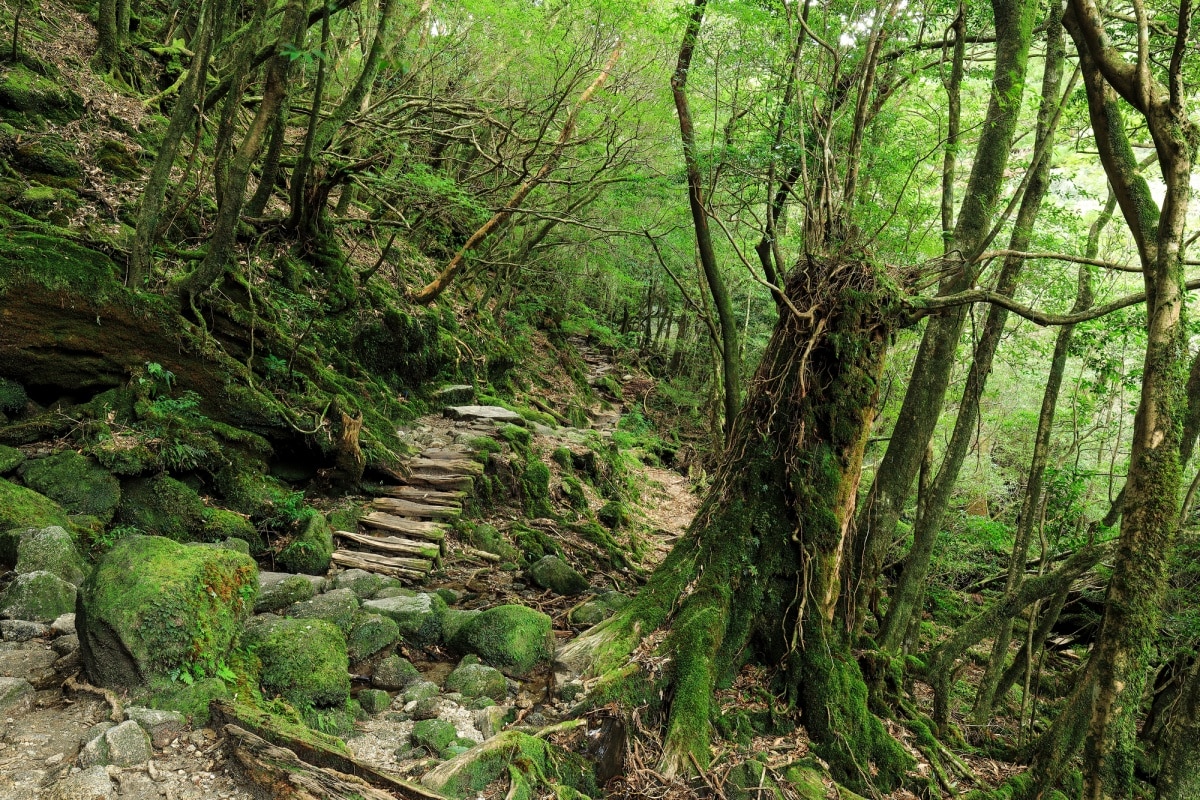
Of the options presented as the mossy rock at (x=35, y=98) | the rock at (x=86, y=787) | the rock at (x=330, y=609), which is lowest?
the rock at (x=86, y=787)

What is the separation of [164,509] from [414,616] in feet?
7.52

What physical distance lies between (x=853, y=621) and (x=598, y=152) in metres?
11.6

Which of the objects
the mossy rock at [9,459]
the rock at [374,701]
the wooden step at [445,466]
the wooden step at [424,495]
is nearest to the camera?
the rock at [374,701]

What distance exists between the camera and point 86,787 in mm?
2697

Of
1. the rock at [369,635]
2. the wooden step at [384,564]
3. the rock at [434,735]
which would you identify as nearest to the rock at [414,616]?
the rock at [369,635]

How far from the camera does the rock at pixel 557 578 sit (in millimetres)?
6980

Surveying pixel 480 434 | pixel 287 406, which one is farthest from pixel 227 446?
pixel 480 434

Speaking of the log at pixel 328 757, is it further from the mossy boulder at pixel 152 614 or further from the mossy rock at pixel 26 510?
the mossy rock at pixel 26 510

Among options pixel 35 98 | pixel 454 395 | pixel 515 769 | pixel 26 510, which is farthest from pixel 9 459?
pixel 454 395

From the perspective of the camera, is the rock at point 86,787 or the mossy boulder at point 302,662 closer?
the rock at point 86,787

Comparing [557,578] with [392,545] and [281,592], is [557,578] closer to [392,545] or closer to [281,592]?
[392,545]

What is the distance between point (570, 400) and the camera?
1841 centimetres

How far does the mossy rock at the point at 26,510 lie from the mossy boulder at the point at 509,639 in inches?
114

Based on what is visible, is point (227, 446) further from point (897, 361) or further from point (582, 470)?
point (897, 361)
